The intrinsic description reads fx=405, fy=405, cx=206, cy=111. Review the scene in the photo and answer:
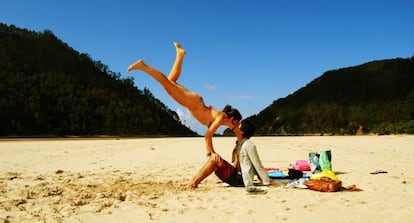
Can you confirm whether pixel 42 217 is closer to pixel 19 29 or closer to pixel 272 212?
pixel 272 212

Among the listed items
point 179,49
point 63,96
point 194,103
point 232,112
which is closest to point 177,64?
point 179,49

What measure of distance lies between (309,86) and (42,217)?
14270cm

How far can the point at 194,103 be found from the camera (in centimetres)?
826

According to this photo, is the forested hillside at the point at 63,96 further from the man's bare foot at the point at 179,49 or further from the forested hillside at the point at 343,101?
the man's bare foot at the point at 179,49

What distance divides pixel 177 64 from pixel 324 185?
147 inches

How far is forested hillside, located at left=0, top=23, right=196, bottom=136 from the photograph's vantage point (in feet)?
253

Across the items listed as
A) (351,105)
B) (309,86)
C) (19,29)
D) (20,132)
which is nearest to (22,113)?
(20,132)

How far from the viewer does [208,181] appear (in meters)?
9.53

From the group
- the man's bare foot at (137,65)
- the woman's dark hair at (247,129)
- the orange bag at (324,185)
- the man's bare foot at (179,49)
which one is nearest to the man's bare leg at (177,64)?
the man's bare foot at (179,49)

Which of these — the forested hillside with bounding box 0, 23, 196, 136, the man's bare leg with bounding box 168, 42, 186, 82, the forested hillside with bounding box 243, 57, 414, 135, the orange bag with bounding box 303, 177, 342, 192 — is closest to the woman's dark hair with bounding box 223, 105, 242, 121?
the man's bare leg with bounding box 168, 42, 186, 82

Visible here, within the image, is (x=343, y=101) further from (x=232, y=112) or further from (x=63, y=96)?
(x=232, y=112)

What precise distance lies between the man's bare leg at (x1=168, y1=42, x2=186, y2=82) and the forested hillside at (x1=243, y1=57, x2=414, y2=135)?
92405 millimetres

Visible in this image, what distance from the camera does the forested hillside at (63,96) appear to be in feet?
253

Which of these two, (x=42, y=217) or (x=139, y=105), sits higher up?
(x=139, y=105)
